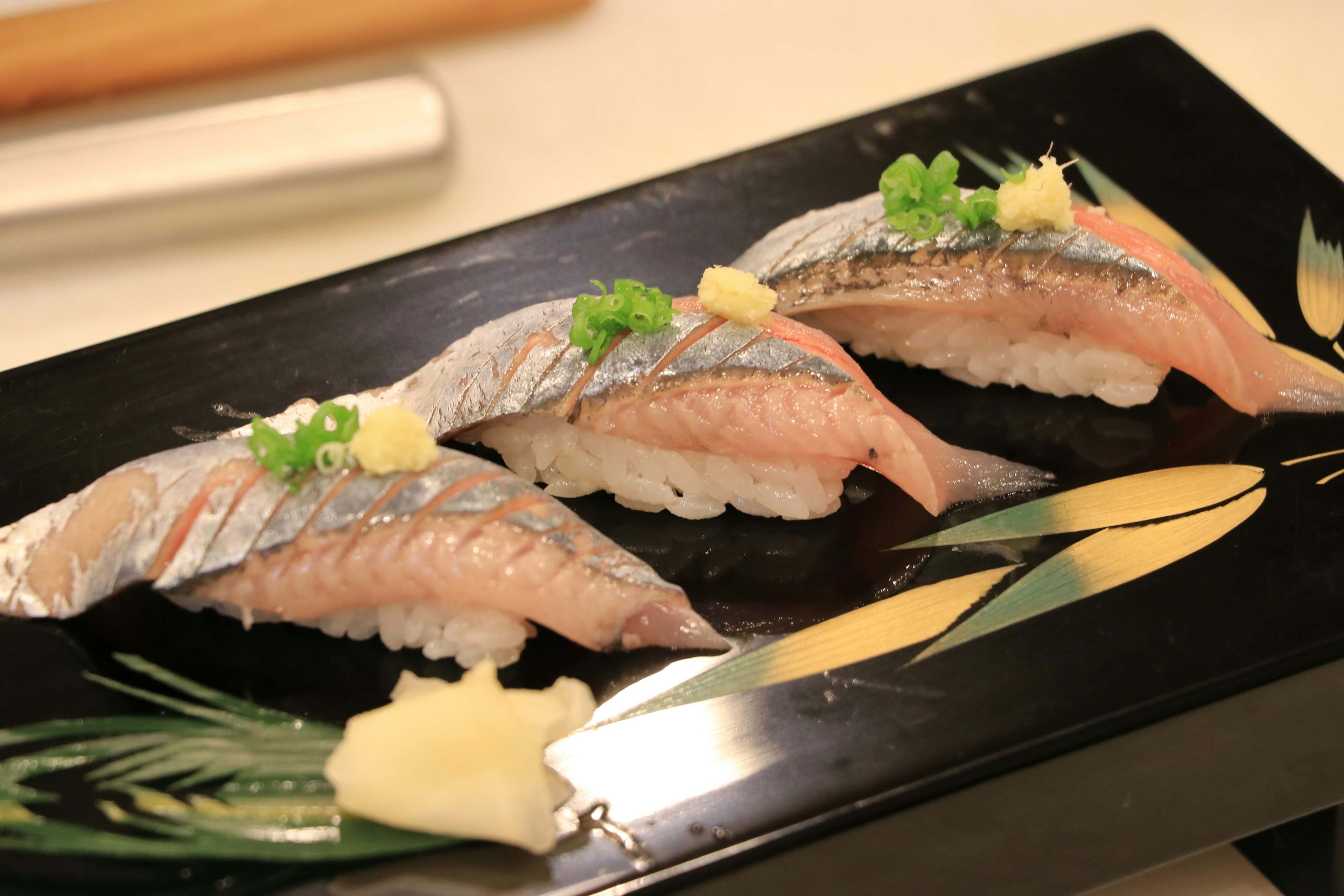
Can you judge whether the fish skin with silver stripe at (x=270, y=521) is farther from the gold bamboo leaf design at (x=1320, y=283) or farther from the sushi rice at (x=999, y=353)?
the gold bamboo leaf design at (x=1320, y=283)

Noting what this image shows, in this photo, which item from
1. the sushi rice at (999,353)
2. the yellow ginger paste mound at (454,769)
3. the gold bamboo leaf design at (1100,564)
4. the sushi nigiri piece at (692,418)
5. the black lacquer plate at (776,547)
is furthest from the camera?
the sushi rice at (999,353)

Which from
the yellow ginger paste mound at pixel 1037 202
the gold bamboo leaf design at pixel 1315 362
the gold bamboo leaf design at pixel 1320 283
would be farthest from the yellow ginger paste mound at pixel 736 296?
the gold bamboo leaf design at pixel 1320 283

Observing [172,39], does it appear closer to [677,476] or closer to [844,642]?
[677,476]

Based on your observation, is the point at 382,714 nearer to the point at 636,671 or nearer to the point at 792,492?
the point at 636,671

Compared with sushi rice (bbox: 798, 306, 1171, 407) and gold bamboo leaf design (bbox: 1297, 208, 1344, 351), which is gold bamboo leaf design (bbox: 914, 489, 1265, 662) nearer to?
sushi rice (bbox: 798, 306, 1171, 407)

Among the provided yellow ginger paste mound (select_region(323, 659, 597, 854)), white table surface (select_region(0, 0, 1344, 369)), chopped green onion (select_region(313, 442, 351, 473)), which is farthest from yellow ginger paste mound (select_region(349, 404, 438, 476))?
white table surface (select_region(0, 0, 1344, 369))

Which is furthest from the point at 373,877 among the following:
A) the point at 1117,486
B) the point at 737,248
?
the point at 737,248
